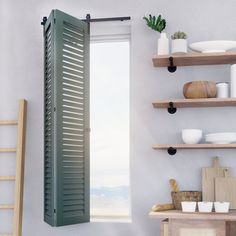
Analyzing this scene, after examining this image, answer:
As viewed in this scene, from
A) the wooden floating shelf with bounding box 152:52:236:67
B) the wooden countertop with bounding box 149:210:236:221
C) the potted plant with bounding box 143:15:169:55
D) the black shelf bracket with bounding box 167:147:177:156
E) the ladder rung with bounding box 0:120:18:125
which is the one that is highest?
the potted plant with bounding box 143:15:169:55

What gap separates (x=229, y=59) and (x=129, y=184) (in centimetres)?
112

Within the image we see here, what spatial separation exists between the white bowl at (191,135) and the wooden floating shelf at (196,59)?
0.47m

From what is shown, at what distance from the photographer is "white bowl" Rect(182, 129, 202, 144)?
3.52 meters

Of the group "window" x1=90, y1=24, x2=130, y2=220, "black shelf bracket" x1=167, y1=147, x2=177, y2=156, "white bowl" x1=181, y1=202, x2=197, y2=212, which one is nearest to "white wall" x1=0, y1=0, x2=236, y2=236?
"black shelf bracket" x1=167, y1=147, x2=177, y2=156

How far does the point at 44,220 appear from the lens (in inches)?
148

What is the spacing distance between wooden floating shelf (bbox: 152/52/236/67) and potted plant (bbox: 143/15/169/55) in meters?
0.06

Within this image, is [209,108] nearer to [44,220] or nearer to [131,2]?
[131,2]

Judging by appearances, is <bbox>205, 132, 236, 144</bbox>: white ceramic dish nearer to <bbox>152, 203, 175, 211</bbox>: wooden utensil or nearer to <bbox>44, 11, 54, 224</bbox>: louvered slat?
<bbox>152, 203, 175, 211</bbox>: wooden utensil

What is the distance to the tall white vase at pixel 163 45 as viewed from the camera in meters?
3.62

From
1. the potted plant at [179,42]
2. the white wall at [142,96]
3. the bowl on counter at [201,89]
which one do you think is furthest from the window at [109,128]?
the bowl on counter at [201,89]

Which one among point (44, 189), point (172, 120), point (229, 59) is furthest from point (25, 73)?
point (229, 59)

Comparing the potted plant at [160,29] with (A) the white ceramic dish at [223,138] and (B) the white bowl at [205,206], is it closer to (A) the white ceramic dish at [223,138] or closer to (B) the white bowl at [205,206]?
(A) the white ceramic dish at [223,138]

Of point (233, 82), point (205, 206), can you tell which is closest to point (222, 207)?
point (205, 206)

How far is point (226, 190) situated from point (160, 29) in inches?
45.4
